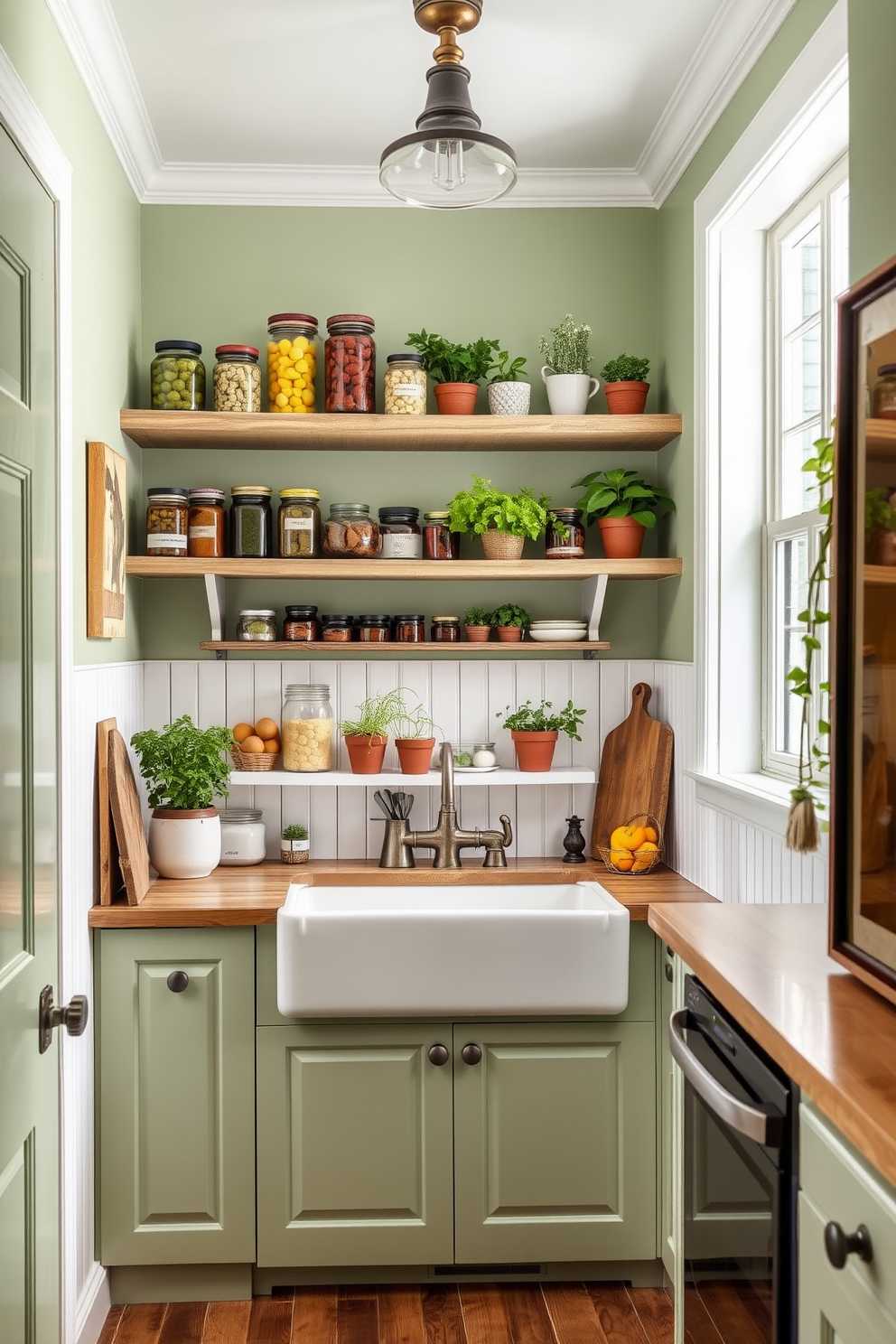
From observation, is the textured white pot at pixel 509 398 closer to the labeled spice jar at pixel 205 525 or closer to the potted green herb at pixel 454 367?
the potted green herb at pixel 454 367

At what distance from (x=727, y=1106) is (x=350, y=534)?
182 centimetres

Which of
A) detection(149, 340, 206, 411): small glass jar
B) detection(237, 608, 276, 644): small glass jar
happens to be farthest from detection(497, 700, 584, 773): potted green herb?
detection(149, 340, 206, 411): small glass jar

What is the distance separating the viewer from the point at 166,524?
2842mm

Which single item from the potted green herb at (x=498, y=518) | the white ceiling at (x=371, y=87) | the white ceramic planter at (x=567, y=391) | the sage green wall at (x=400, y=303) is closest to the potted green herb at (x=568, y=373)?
the white ceramic planter at (x=567, y=391)

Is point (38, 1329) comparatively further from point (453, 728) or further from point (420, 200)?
point (420, 200)

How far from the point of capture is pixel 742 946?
1.60 m

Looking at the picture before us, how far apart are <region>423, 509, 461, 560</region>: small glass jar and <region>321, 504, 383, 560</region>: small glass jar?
0.13 m

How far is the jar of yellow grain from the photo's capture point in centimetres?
288

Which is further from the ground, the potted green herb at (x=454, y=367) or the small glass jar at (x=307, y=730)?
the potted green herb at (x=454, y=367)

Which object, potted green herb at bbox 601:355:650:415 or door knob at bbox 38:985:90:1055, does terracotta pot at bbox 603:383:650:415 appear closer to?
potted green herb at bbox 601:355:650:415

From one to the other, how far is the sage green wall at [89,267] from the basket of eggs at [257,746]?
1.20ft

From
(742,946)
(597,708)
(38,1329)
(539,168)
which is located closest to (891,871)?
(742,946)

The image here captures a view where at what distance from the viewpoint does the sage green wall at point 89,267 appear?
2002mm

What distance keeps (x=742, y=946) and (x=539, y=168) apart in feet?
7.44
